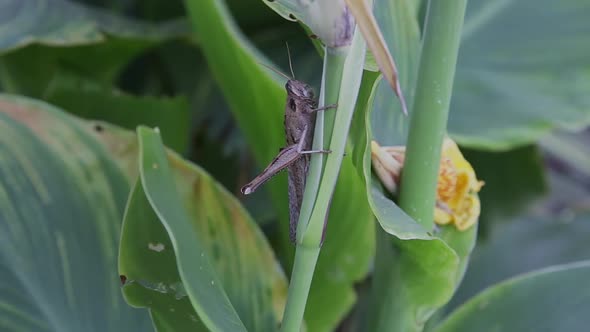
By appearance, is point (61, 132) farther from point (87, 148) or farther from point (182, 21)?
point (182, 21)

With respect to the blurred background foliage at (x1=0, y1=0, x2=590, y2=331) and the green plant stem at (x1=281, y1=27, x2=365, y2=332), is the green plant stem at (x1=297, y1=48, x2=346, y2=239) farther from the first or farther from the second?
the blurred background foliage at (x1=0, y1=0, x2=590, y2=331)

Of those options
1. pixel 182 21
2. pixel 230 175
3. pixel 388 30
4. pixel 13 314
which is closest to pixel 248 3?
pixel 182 21

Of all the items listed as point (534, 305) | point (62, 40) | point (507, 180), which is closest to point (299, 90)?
point (534, 305)

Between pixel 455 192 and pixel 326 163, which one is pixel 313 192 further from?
pixel 455 192

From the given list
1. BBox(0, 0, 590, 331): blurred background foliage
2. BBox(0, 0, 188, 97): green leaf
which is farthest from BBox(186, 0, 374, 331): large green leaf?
BBox(0, 0, 188, 97): green leaf

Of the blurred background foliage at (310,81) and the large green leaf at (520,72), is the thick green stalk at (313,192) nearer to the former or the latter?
the blurred background foliage at (310,81)
